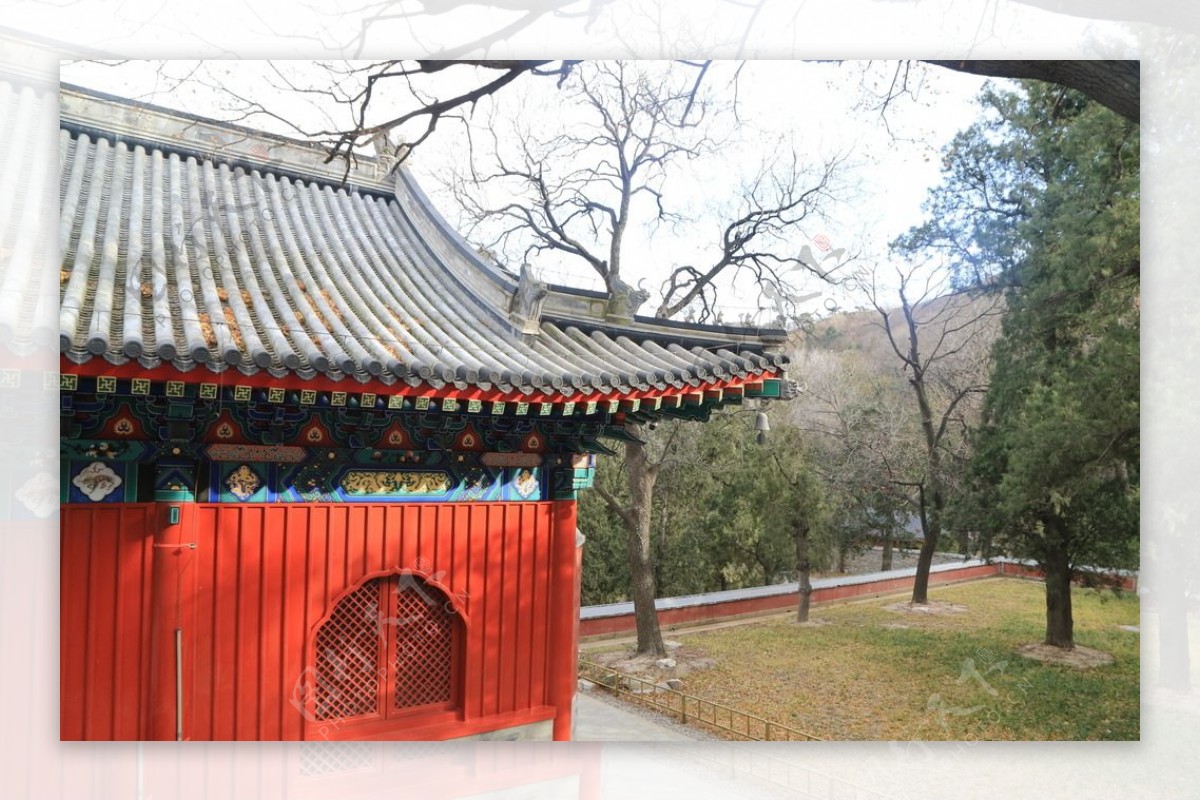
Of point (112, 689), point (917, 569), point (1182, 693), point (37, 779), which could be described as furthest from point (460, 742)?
point (917, 569)

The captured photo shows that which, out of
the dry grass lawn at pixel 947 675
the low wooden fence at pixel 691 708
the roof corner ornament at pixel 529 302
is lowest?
the low wooden fence at pixel 691 708

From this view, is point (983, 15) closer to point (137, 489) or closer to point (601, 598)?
point (137, 489)

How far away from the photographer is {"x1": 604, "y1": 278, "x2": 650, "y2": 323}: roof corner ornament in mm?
3641

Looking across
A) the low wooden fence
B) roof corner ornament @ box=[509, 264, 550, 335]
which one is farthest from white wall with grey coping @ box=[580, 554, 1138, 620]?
roof corner ornament @ box=[509, 264, 550, 335]

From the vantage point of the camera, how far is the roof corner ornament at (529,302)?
3449 mm

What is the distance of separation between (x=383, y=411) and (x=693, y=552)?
727cm

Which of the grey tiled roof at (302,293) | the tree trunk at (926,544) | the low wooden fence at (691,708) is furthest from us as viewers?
the tree trunk at (926,544)

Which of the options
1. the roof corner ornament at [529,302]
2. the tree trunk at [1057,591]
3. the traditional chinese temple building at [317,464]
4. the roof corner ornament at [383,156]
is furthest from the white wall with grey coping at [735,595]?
the roof corner ornament at [529,302]

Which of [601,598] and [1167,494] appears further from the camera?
[601,598]

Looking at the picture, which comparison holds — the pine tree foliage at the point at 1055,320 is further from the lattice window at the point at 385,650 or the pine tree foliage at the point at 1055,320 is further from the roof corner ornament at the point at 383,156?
the lattice window at the point at 385,650

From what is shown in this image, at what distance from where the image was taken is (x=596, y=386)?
290 cm

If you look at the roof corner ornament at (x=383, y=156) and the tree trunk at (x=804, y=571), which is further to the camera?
the tree trunk at (x=804, y=571)

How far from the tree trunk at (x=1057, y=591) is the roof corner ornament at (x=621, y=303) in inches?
200

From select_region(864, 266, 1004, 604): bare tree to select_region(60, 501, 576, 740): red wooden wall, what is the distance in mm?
4651
